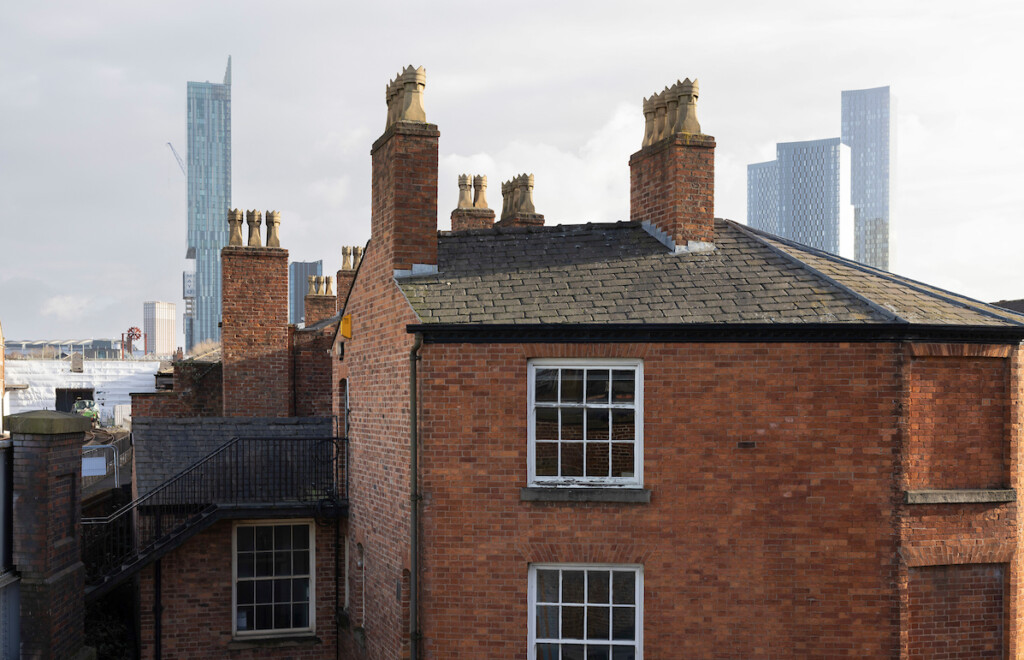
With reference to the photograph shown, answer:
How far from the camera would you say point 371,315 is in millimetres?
12750

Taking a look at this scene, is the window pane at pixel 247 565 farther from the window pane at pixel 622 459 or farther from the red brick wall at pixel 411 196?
the window pane at pixel 622 459

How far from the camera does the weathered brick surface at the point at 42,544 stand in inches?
400

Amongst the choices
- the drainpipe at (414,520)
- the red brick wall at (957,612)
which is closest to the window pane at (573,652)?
the drainpipe at (414,520)

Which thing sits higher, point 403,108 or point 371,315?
point 403,108

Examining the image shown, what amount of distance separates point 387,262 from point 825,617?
24.1 feet

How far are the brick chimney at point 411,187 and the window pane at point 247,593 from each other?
252 inches

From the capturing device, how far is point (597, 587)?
34.1ft

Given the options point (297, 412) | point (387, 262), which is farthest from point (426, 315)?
point (297, 412)

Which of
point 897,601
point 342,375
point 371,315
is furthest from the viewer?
point 342,375

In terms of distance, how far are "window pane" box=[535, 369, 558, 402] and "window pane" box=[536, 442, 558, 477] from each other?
57 centimetres

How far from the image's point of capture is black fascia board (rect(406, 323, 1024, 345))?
396 inches

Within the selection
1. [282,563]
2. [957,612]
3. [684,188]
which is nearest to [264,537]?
[282,563]

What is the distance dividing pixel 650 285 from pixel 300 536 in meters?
7.76

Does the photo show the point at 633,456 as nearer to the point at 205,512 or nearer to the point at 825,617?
the point at 825,617
